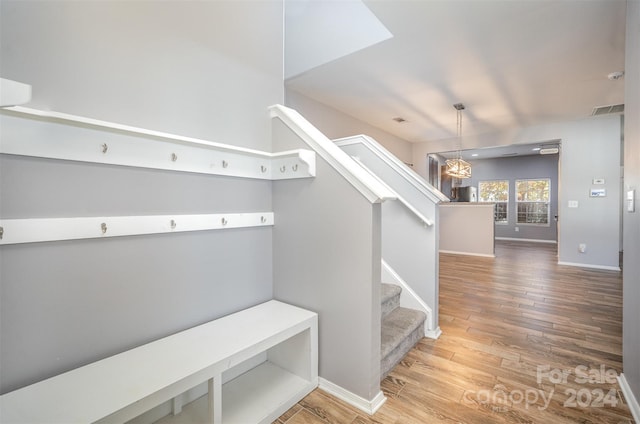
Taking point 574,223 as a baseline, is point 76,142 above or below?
above

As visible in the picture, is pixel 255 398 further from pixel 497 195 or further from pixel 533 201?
pixel 533 201

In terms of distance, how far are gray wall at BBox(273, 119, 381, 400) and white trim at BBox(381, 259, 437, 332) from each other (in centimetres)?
105

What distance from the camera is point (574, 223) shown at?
5.26 metres

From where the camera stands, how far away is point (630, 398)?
1.59 meters

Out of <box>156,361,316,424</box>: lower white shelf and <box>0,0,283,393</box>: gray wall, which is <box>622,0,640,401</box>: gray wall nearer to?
<box>156,361,316,424</box>: lower white shelf

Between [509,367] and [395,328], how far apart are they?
78cm

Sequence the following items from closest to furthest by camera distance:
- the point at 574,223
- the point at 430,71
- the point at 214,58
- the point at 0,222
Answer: the point at 0,222
the point at 214,58
the point at 430,71
the point at 574,223

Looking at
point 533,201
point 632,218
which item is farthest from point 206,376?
point 533,201

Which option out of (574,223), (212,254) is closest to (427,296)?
(212,254)

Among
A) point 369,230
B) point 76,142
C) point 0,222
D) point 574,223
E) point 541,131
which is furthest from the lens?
point 541,131

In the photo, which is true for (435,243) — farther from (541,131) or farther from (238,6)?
(541,131)

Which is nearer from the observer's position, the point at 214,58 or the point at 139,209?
the point at 139,209

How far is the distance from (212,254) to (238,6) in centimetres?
150

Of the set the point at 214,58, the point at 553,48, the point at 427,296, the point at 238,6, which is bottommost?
the point at 427,296
